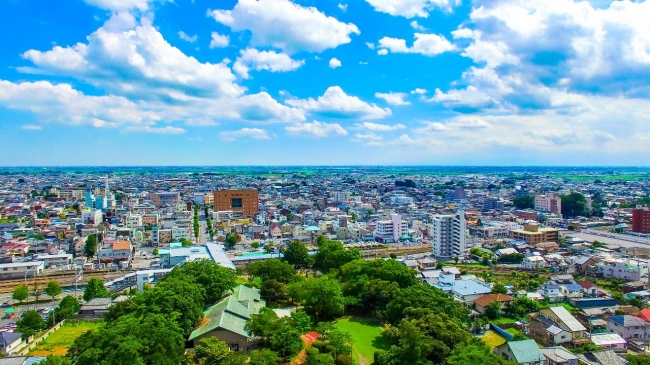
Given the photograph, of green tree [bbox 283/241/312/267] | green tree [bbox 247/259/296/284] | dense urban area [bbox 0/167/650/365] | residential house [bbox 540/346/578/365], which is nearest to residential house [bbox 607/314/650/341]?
dense urban area [bbox 0/167/650/365]

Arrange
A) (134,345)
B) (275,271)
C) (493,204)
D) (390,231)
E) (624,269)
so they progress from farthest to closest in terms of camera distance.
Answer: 1. (493,204)
2. (390,231)
3. (624,269)
4. (275,271)
5. (134,345)

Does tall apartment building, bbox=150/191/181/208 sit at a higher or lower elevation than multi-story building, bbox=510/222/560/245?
higher

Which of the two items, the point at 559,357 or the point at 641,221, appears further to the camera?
the point at 641,221

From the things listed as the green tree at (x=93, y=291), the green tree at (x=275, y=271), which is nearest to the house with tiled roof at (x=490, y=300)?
the green tree at (x=275, y=271)

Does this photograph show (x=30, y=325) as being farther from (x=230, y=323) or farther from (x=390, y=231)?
(x=390, y=231)

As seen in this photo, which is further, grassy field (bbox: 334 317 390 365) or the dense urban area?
grassy field (bbox: 334 317 390 365)

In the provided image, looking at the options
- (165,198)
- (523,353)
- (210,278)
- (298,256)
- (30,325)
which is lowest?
(30,325)

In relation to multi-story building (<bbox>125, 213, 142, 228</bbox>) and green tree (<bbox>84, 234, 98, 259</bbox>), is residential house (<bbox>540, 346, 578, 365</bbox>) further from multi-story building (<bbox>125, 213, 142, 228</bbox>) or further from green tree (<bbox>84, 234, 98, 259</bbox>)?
multi-story building (<bbox>125, 213, 142, 228</bbox>)

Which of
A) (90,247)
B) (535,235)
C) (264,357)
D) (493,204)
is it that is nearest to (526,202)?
(493,204)
